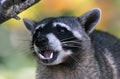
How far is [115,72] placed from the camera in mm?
9211

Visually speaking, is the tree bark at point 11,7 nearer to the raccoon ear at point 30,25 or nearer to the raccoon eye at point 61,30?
the raccoon eye at point 61,30

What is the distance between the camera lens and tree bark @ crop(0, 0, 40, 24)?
21.6 ft

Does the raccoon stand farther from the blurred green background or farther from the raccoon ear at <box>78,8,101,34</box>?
the blurred green background

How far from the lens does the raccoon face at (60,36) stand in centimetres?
777

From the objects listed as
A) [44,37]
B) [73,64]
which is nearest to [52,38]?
[44,37]

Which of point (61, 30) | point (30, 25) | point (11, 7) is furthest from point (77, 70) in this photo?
point (11, 7)

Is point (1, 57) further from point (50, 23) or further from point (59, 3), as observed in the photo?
point (50, 23)

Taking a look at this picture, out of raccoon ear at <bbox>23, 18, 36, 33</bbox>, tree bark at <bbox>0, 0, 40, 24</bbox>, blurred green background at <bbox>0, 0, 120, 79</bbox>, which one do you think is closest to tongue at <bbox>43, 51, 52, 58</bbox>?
raccoon ear at <bbox>23, 18, 36, 33</bbox>

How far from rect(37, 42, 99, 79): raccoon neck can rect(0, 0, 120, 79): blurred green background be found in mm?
2503

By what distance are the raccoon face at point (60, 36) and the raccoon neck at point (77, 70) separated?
19 cm

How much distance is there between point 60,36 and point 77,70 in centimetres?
72

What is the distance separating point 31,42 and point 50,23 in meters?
0.37

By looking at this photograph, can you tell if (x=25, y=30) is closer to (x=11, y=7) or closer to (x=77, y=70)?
(x=77, y=70)

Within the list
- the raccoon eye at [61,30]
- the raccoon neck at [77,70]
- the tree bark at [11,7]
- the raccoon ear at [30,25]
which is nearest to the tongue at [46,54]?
the raccoon eye at [61,30]
